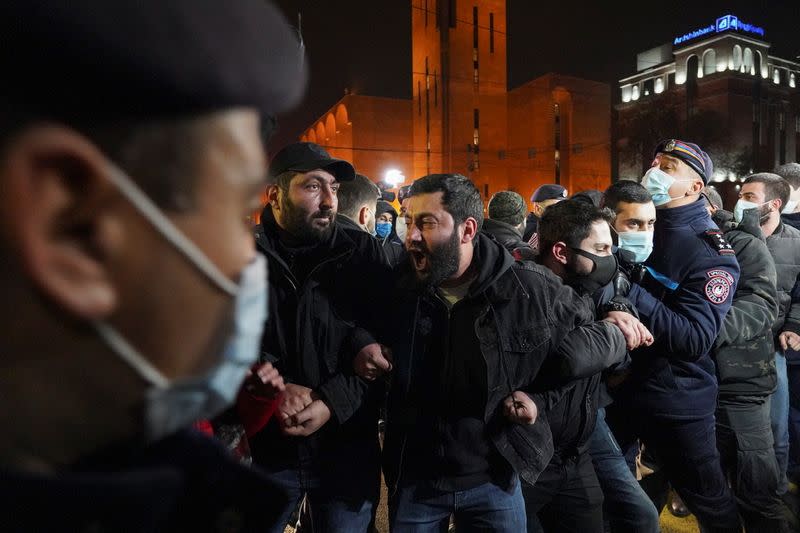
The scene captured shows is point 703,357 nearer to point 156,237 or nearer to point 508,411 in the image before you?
point 508,411

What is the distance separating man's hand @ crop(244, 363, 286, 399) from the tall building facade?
35.6 metres

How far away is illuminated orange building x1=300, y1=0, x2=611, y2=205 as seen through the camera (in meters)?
43.2

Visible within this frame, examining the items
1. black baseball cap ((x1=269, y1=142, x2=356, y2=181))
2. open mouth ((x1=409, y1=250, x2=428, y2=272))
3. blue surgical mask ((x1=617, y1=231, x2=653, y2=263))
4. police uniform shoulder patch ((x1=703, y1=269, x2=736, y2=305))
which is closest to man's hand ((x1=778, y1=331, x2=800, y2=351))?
police uniform shoulder patch ((x1=703, y1=269, x2=736, y2=305))

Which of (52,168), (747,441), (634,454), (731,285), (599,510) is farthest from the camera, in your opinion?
(634,454)

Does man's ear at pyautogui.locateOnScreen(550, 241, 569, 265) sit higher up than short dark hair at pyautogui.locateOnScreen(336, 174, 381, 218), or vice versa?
short dark hair at pyautogui.locateOnScreen(336, 174, 381, 218)

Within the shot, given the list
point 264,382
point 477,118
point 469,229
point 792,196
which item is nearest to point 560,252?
point 469,229

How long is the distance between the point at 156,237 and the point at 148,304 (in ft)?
0.28

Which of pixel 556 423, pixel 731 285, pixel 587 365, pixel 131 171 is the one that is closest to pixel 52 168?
pixel 131 171

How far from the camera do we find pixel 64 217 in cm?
65

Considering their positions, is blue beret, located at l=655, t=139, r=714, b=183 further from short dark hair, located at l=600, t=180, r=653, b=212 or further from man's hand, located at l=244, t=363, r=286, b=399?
man's hand, located at l=244, t=363, r=286, b=399

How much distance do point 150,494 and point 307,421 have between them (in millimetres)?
2068

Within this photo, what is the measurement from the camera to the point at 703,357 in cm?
368

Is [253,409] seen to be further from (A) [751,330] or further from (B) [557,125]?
(B) [557,125]

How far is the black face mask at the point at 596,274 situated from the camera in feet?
10.6
